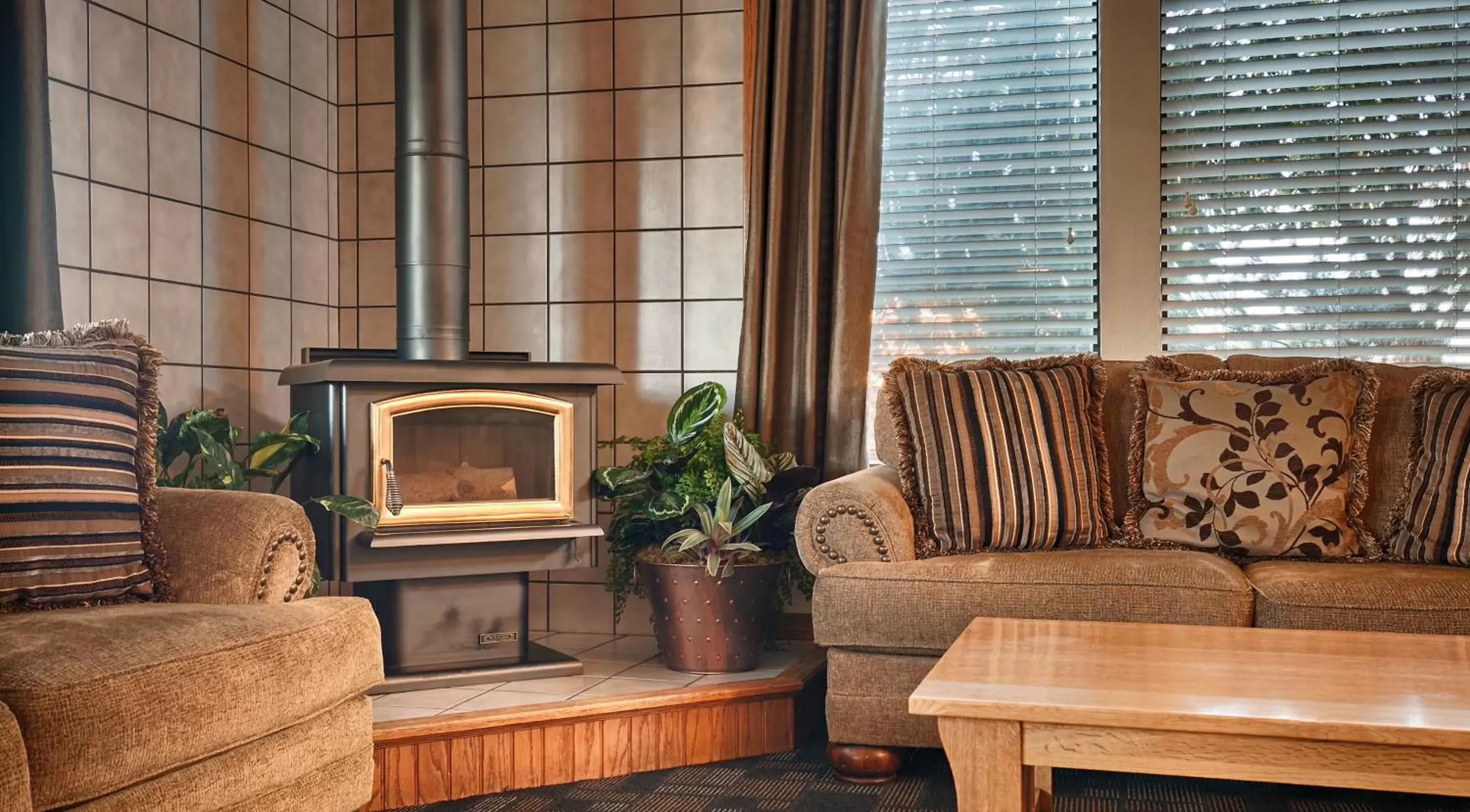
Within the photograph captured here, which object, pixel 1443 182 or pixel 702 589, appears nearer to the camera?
pixel 702 589

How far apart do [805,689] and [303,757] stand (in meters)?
1.25

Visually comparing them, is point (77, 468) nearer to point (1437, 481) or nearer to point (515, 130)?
point (515, 130)

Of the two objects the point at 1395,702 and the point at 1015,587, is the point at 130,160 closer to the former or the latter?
the point at 1015,587

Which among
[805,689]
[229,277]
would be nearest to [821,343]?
[805,689]

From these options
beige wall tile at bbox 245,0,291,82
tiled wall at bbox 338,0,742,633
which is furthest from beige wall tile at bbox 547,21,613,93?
beige wall tile at bbox 245,0,291,82

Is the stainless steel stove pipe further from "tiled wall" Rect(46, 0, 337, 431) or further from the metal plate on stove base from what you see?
the metal plate on stove base

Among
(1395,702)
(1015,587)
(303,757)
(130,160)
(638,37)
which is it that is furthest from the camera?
(638,37)

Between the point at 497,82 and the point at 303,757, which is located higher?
the point at 497,82

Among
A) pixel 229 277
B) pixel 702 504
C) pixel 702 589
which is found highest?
pixel 229 277

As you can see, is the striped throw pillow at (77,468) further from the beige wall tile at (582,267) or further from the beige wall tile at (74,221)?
the beige wall tile at (582,267)

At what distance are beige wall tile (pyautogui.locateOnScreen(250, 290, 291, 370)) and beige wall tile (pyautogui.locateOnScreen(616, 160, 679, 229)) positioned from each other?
0.99 metres

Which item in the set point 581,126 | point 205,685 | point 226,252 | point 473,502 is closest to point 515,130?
point 581,126

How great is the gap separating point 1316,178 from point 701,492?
6.14 ft

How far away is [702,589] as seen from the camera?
2918mm
